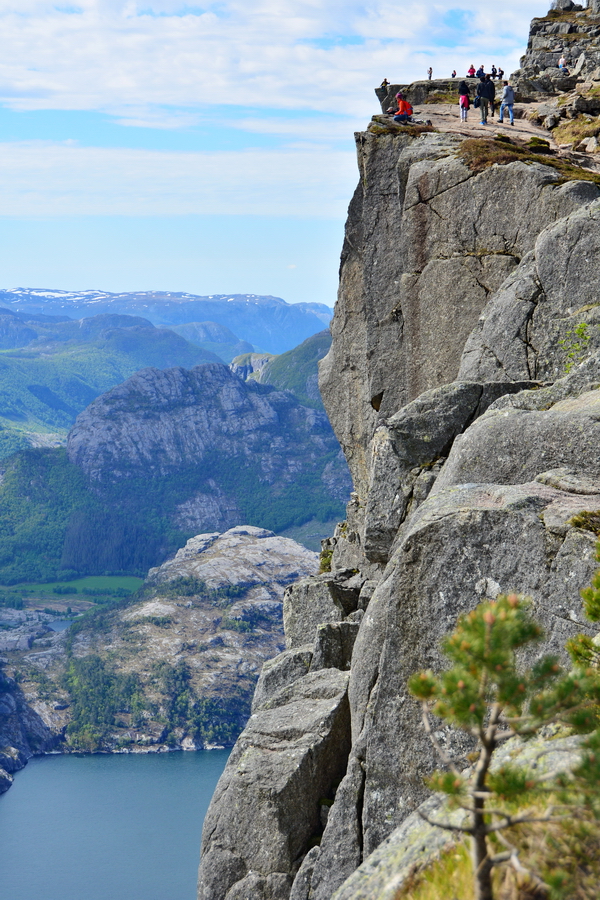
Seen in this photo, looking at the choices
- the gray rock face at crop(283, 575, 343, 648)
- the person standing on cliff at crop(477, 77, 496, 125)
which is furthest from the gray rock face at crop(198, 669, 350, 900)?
the person standing on cliff at crop(477, 77, 496, 125)

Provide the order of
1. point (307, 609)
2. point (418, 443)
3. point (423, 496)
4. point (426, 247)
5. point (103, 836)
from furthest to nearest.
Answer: point (103, 836)
point (307, 609)
point (426, 247)
point (418, 443)
point (423, 496)

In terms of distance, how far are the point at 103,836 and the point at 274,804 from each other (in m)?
150

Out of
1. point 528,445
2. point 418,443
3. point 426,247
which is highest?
point 426,247

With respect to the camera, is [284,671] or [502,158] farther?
[502,158]

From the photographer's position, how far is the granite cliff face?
14.9m

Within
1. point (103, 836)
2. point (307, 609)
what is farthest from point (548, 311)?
point (103, 836)

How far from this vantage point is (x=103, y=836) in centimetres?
15075

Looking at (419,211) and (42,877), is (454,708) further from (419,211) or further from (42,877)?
(42,877)

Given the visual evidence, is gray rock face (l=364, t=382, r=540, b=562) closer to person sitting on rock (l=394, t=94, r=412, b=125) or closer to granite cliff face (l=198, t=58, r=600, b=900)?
granite cliff face (l=198, t=58, r=600, b=900)

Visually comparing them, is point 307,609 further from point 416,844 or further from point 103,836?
point 103,836

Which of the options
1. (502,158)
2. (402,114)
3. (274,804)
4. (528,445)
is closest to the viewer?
(528,445)

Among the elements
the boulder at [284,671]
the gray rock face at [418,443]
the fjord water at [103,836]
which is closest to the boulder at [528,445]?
the gray rock face at [418,443]

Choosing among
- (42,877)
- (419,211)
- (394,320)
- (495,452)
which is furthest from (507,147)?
(42,877)

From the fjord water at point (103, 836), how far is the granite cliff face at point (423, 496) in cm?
10957
